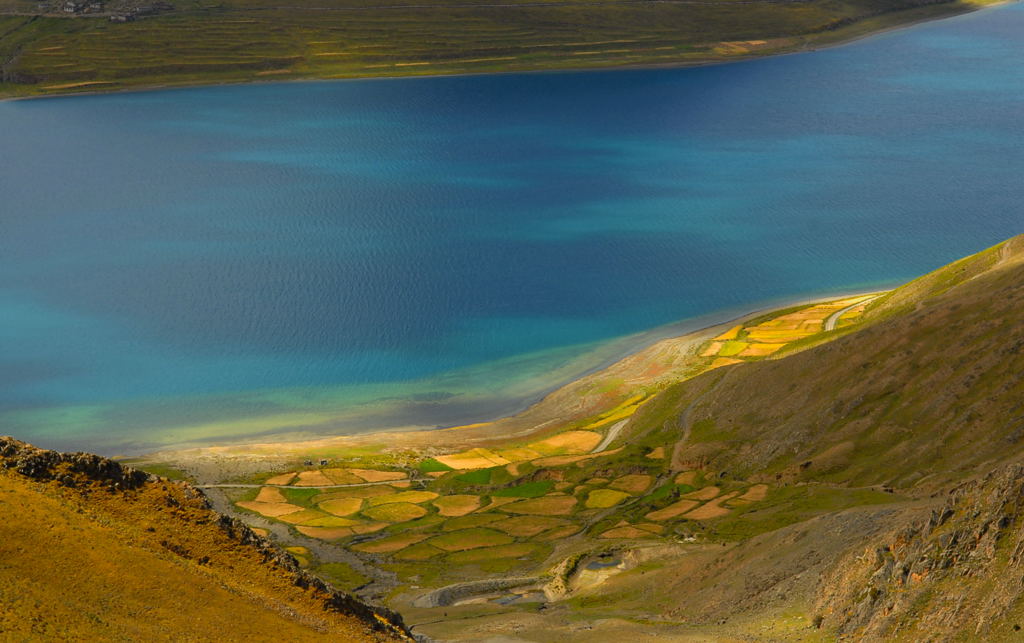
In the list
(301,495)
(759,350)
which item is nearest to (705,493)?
(301,495)

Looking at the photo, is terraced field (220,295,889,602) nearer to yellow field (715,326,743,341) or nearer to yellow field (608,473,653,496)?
yellow field (608,473,653,496)

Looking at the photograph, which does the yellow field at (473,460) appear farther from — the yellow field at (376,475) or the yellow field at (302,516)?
the yellow field at (302,516)

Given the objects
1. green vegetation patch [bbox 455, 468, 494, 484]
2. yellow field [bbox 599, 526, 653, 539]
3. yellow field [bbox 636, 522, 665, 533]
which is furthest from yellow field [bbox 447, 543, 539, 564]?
green vegetation patch [bbox 455, 468, 494, 484]

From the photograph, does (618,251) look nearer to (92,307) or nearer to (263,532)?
(92,307)

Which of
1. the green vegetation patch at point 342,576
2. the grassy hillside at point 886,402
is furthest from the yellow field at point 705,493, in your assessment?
the green vegetation patch at point 342,576

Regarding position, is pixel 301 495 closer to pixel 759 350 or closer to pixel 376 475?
pixel 376 475

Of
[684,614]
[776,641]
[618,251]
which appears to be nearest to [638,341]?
[618,251]

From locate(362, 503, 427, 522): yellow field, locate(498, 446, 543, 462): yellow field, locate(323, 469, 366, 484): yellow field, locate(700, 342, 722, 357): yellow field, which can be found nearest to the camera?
locate(362, 503, 427, 522): yellow field
